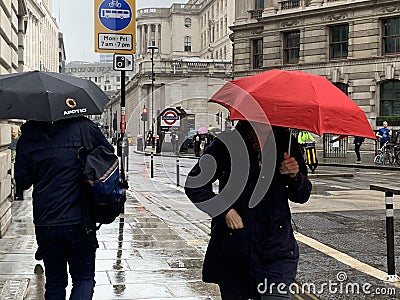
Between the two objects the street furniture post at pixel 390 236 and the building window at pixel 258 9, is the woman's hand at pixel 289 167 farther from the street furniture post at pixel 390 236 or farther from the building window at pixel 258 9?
the building window at pixel 258 9

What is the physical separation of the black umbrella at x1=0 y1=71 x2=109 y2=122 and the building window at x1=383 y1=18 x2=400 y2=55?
3810 cm

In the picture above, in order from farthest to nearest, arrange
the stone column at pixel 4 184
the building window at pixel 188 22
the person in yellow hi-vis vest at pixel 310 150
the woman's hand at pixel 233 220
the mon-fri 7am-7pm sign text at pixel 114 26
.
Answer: the building window at pixel 188 22 → the person in yellow hi-vis vest at pixel 310 150 → the mon-fri 7am-7pm sign text at pixel 114 26 → the stone column at pixel 4 184 → the woman's hand at pixel 233 220

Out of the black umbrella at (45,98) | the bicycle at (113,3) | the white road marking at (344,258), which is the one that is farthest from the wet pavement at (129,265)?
the bicycle at (113,3)

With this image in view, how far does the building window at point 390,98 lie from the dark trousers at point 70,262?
38.0 m

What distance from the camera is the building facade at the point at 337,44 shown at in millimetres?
41281

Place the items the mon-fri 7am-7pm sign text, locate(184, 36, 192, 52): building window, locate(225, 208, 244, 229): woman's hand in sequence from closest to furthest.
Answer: locate(225, 208, 244, 229): woman's hand < the mon-fri 7am-7pm sign text < locate(184, 36, 192, 52): building window

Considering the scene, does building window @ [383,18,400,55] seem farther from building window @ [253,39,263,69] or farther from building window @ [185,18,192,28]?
building window @ [185,18,192,28]

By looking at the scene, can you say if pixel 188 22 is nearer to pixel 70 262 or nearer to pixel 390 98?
pixel 390 98

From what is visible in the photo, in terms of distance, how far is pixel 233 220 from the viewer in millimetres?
4438

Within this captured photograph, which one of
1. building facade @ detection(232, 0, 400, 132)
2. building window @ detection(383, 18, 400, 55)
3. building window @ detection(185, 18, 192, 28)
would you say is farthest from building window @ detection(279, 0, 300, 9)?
building window @ detection(185, 18, 192, 28)

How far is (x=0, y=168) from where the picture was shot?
9836 mm

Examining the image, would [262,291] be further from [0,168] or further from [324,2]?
[324,2]

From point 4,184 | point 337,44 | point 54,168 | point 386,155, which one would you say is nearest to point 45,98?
point 54,168

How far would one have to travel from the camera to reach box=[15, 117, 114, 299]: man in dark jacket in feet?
16.0
